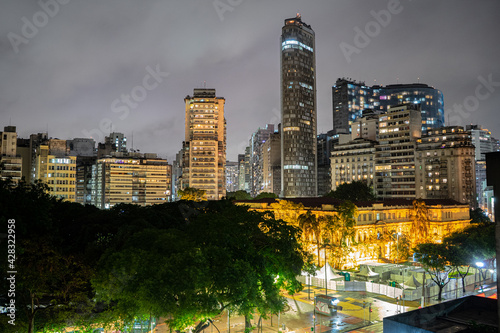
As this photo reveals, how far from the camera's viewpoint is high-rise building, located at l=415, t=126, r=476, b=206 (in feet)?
424

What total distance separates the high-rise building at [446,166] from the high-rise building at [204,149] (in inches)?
3387

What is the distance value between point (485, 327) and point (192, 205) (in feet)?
181

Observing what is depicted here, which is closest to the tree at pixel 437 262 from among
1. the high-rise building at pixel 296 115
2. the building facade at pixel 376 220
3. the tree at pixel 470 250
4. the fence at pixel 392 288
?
the tree at pixel 470 250

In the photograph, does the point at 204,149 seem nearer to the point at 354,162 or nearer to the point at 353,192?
the point at 354,162

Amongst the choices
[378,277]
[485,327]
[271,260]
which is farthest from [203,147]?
[485,327]

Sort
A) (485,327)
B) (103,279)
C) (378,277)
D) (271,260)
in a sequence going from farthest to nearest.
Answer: (378,277) → (271,260) → (103,279) → (485,327)

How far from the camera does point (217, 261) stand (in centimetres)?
2448

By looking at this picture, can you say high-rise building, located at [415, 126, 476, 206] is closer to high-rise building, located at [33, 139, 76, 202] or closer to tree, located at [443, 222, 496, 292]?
tree, located at [443, 222, 496, 292]

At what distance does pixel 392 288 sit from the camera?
154ft

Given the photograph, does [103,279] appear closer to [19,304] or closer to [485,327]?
[19,304]

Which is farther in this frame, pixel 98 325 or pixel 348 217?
pixel 348 217

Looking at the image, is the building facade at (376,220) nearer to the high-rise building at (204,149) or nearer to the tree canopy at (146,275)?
the tree canopy at (146,275)

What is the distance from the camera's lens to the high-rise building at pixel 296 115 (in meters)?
179

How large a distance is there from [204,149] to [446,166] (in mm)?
99506
